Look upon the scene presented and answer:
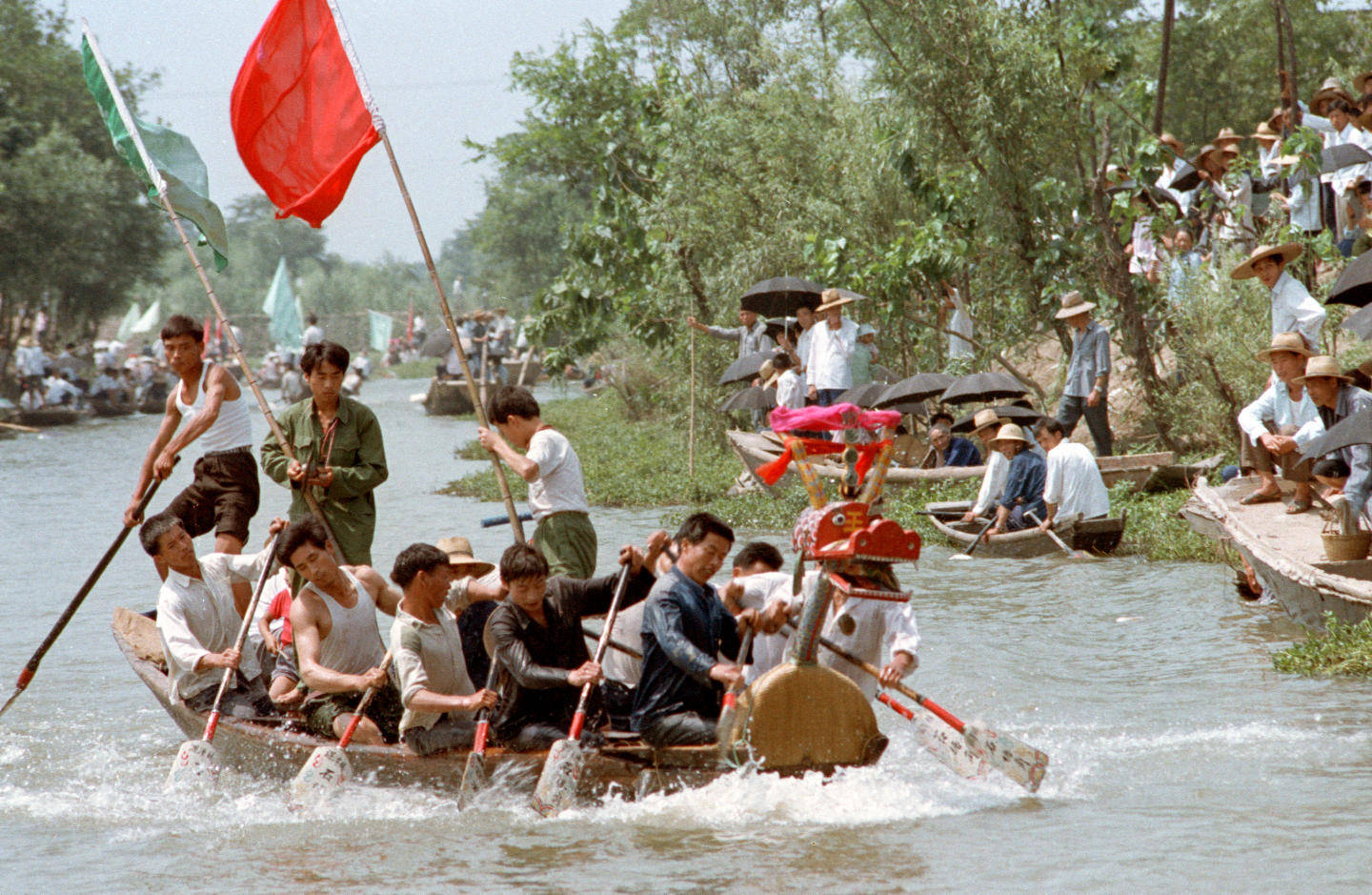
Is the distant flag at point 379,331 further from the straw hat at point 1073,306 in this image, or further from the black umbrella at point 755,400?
the straw hat at point 1073,306

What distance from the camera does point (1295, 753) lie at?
7.22 m

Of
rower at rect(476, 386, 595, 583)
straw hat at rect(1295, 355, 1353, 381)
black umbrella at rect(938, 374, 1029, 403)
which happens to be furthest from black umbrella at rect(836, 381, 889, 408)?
rower at rect(476, 386, 595, 583)

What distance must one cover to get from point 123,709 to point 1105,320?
10.2 metres

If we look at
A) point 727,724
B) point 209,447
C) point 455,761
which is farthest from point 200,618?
point 727,724

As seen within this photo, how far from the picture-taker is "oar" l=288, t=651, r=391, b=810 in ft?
21.7

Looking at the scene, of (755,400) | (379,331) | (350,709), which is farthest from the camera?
(379,331)

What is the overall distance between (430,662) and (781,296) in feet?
34.5

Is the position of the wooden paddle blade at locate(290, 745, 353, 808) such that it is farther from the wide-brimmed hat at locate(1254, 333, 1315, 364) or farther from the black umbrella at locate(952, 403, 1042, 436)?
the black umbrella at locate(952, 403, 1042, 436)

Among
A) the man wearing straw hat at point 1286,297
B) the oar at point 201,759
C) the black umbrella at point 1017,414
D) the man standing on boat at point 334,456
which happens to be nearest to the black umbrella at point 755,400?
the black umbrella at point 1017,414

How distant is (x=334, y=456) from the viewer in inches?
316

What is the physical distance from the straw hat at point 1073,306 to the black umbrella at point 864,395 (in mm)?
1941

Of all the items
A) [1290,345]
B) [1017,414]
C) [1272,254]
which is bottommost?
[1017,414]

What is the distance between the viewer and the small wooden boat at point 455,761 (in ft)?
20.6

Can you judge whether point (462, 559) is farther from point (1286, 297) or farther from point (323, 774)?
point (1286, 297)
